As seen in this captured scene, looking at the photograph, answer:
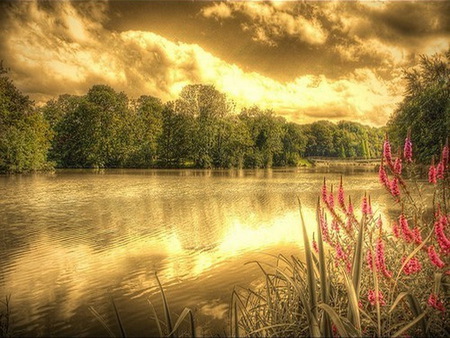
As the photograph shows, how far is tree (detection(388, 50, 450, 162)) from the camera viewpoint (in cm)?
2961

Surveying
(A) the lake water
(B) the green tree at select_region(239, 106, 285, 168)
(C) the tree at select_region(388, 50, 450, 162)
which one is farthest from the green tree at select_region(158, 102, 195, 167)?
(A) the lake water

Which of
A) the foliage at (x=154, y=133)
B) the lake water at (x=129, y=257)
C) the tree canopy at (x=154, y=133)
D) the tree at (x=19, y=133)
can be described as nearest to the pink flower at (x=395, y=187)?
the lake water at (x=129, y=257)

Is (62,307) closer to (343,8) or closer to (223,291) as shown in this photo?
(223,291)

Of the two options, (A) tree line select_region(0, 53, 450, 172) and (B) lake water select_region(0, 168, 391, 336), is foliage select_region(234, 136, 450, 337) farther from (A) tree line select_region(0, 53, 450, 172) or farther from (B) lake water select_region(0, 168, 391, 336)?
(A) tree line select_region(0, 53, 450, 172)

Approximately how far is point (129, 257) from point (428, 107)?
30.7 metres

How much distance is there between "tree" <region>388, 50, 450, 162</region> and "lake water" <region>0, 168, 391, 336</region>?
1771 cm

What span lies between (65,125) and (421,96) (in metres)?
61.6

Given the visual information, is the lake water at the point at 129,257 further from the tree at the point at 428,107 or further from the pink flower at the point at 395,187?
the tree at the point at 428,107

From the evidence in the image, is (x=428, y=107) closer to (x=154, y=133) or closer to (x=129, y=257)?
(x=129, y=257)

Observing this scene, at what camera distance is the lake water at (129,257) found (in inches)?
212

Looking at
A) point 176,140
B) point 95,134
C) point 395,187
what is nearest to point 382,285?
point 395,187

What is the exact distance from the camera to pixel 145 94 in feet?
278

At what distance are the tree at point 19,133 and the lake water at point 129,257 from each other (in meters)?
28.8

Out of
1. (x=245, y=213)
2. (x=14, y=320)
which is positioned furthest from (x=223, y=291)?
(x=245, y=213)
